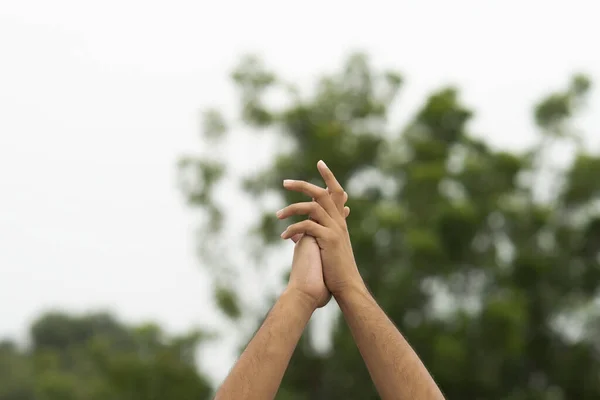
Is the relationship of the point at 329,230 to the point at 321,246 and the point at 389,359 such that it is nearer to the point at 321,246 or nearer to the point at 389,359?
the point at 321,246

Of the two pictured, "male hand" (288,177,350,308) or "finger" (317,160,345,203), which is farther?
"finger" (317,160,345,203)

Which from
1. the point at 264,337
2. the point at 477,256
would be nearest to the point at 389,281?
the point at 477,256

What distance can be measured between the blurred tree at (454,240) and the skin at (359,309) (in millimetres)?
11470

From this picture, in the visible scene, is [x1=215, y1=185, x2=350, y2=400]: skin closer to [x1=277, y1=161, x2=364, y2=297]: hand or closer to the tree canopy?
[x1=277, y1=161, x2=364, y2=297]: hand

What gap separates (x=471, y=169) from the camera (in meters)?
15.6

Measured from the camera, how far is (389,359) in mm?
1963

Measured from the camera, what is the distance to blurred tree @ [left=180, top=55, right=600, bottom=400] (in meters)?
14.0

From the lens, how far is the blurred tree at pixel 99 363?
16.5 metres

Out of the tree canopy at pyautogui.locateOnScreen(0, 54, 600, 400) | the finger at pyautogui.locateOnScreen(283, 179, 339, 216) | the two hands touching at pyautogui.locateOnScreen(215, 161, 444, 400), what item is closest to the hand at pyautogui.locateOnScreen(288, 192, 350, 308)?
the two hands touching at pyautogui.locateOnScreen(215, 161, 444, 400)

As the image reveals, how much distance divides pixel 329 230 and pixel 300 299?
28 centimetres

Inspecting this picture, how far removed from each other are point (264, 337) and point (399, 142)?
50.0 ft

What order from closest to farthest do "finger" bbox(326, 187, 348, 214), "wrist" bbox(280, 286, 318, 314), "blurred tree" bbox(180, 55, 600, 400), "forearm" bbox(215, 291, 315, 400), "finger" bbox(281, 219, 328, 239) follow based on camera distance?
"forearm" bbox(215, 291, 315, 400), "wrist" bbox(280, 286, 318, 314), "finger" bbox(281, 219, 328, 239), "finger" bbox(326, 187, 348, 214), "blurred tree" bbox(180, 55, 600, 400)

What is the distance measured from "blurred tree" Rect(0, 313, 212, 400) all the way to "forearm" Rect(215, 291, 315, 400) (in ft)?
47.2

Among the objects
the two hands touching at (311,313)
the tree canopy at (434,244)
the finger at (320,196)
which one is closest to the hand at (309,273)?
the two hands touching at (311,313)
